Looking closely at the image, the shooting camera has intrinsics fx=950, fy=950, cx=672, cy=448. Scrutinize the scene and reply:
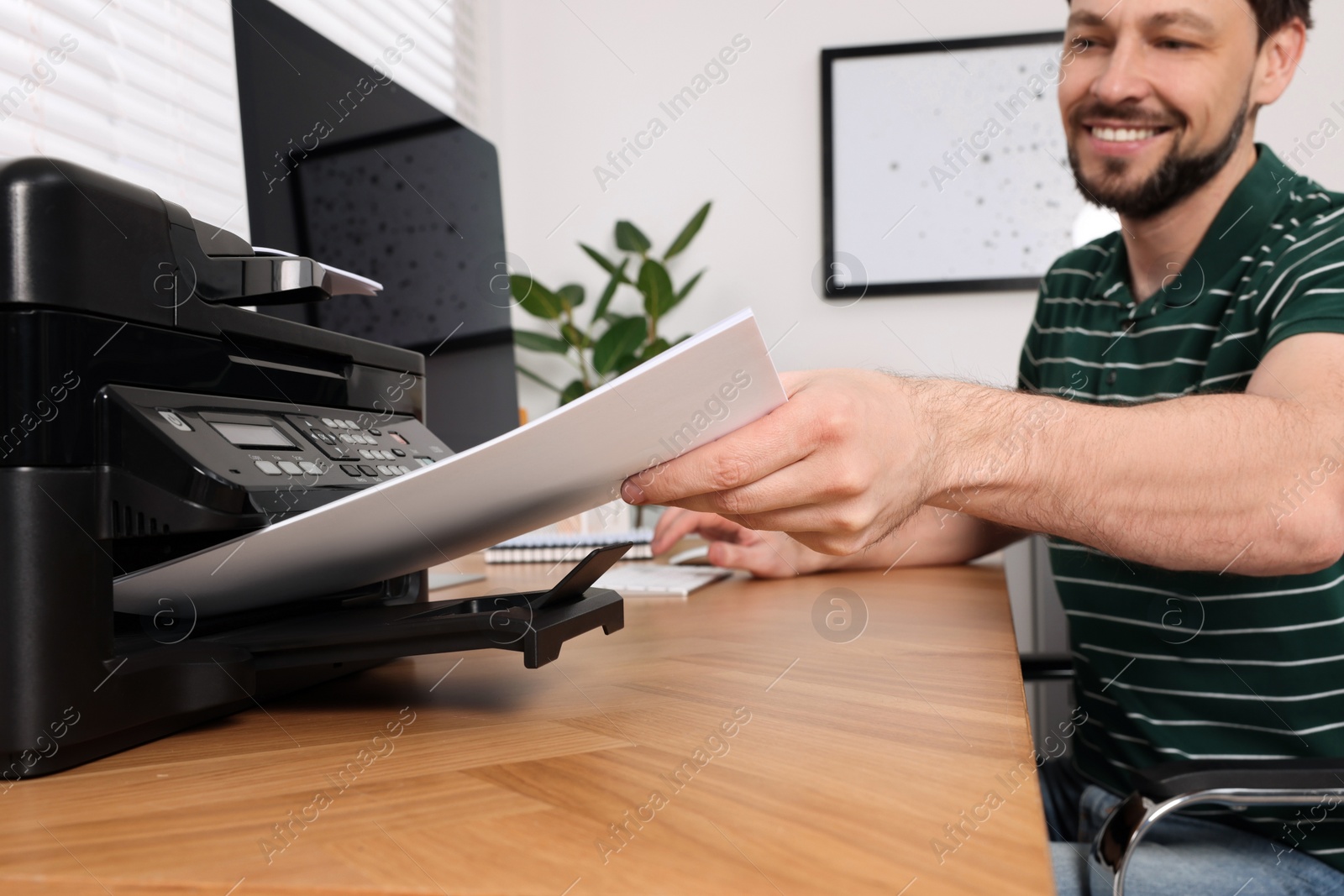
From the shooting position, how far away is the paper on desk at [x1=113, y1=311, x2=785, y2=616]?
0.41 metres

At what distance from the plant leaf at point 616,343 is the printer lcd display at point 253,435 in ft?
6.19

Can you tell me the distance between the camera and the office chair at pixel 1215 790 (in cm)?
64

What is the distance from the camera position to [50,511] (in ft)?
1.44

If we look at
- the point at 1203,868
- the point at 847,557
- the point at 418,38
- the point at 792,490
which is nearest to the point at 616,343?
the point at 418,38

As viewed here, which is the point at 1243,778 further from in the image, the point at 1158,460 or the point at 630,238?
the point at 630,238

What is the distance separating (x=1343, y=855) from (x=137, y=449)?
102 centimetres

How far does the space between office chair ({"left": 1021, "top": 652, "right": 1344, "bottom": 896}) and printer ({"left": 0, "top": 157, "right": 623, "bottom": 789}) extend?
0.39m

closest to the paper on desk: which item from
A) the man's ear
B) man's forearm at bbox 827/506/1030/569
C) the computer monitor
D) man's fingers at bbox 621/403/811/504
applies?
man's fingers at bbox 621/403/811/504

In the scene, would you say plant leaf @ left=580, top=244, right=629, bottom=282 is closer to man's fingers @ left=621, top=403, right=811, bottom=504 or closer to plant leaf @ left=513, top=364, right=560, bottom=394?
plant leaf @ left=513, top=364, right=560, bottom=394

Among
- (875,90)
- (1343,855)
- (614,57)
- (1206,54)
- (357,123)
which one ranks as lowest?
(1343,855)

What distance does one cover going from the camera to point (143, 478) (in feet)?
1.51

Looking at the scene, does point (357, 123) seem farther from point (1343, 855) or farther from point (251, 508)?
point (1343, 855)

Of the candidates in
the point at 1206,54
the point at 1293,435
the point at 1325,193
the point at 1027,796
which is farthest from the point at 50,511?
the point at 1206,54

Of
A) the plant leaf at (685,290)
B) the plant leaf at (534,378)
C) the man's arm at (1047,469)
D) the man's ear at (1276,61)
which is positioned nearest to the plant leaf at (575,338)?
the plant leaf at (534,378)
